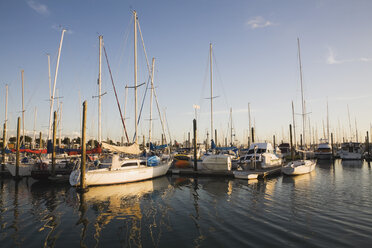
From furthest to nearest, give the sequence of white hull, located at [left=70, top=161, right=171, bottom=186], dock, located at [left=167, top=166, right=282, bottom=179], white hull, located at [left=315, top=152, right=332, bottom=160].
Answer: white hull, located at [left=315, top=152, right=332, bottom=160], dock, located at [left=167, top=166, right=282, bottom=179], white hull, located at [left=70, top=161, right=171, bottom=186]

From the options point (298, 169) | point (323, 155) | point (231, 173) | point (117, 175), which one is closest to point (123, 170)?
point (117, 175)

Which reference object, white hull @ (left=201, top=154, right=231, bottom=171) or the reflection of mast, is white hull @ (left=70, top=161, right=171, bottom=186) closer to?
the reflection of mast

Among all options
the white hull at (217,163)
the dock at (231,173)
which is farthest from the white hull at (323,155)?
the white hull at (217,163)

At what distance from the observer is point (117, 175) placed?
21969 millimetres

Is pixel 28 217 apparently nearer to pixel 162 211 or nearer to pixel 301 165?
pixel 162 211

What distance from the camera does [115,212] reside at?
1289 centimetres

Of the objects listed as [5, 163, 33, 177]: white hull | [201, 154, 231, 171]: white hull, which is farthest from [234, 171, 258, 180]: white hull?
[5, 163, 33, 177]: white hull

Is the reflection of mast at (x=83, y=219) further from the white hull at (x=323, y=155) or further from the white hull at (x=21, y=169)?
the white hull at (x=323, y=155)

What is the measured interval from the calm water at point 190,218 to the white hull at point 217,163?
357 inches

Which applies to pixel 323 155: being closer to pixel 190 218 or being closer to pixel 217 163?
pixel 217 163

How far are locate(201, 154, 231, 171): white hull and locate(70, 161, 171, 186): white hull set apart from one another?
6.19 metres

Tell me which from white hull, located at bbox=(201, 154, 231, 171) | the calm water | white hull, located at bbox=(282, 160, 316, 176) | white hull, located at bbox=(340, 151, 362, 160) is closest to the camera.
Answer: the calm water

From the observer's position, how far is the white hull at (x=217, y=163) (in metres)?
28.1

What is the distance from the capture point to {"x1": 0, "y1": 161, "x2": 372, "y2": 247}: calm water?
883 cm
